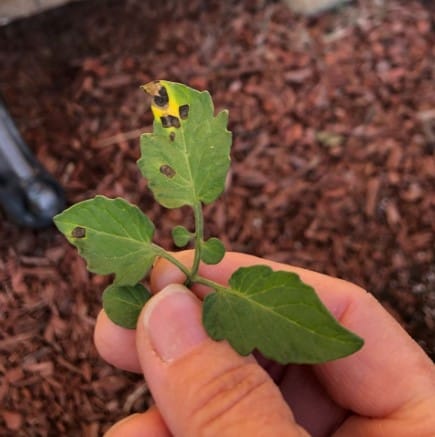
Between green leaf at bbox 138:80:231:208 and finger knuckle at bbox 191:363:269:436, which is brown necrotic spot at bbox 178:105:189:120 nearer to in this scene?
green leaf at bbox 138:80:231:208

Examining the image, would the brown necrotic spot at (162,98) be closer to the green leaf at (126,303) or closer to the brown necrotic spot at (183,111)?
the brown necrotic spot at (183,111)

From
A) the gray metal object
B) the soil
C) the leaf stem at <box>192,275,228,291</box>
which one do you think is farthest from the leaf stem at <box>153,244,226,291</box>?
the gray metal object

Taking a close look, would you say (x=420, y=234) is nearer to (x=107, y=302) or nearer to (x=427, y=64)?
(x=427, y=64)

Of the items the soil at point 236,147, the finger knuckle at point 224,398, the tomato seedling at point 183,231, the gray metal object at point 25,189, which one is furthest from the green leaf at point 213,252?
the gray metal object at point 25,189

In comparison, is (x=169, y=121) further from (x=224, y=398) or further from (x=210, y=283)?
(x=224, y=398)

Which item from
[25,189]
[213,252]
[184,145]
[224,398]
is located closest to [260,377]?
[224,398]

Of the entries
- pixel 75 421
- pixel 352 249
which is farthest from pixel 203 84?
pixel 75 421
